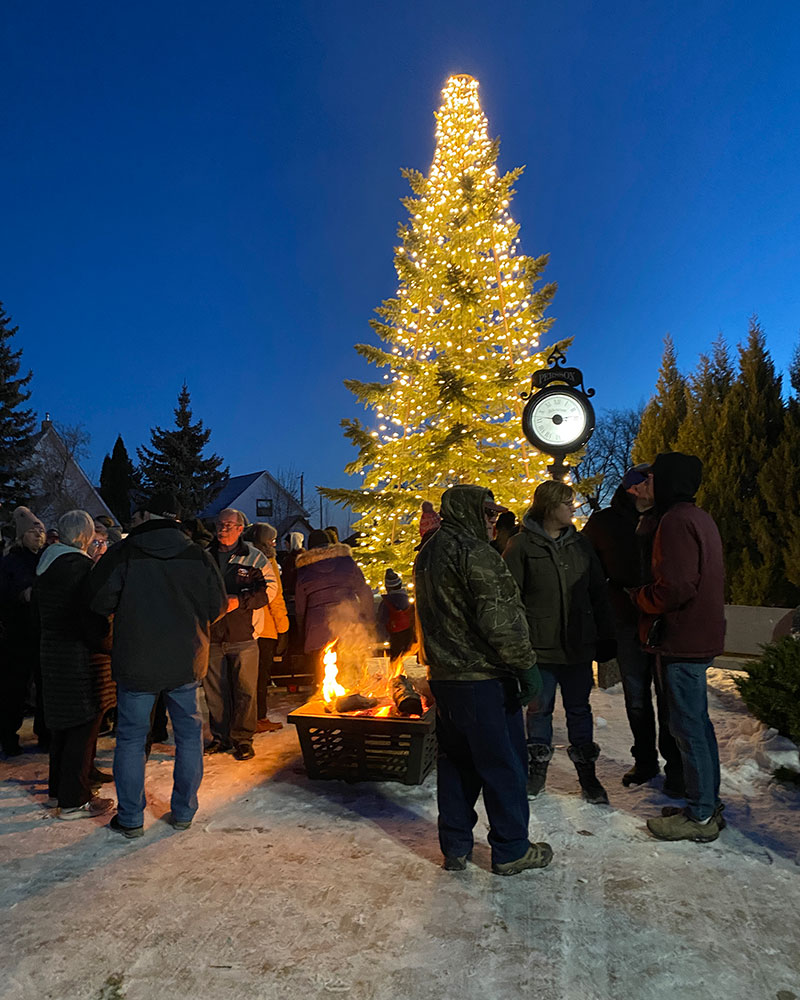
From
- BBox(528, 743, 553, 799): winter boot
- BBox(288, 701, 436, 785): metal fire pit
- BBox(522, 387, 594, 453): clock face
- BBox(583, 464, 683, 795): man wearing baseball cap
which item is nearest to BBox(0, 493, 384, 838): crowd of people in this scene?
BBox(288, 701, 436, 785): metal fire pit

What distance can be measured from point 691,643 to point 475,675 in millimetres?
1410

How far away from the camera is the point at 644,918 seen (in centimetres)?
338

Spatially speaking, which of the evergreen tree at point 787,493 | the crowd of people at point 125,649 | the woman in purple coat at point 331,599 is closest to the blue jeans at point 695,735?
the crowd of people at point 125,649

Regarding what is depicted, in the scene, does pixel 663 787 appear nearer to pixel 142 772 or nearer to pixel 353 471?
pixel 142 772

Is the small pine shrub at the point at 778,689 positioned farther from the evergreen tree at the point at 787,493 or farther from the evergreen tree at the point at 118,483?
the evergreen tree at the point at 118,483

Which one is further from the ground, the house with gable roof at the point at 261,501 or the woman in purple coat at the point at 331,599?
the house with gable roof at the point at 261,501

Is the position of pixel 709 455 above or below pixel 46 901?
above

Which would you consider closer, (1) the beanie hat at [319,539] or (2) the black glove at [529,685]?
(2) the black glove at [529,685]

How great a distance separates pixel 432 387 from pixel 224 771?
798cm

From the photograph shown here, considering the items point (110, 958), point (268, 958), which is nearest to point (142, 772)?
point (110, 958)

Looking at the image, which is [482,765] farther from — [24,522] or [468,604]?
[24,522]

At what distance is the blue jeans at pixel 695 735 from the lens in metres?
4.21

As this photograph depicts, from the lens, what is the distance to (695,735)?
4.21 meters

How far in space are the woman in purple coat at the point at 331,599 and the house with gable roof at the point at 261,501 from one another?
41.8 meters
